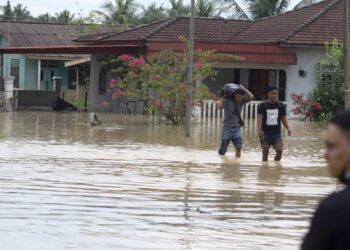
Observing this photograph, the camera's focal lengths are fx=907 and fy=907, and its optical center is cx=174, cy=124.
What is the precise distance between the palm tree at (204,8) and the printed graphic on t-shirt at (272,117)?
1637 inches

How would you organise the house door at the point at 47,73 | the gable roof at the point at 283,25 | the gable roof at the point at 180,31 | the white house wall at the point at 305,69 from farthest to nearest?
1. the house door at the point at 47,73
2. the gable roof at the point at 180,31
3. the gable roof at the point at 283,25
4. the white house wall at the point at 305,69

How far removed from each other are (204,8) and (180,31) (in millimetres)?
19476

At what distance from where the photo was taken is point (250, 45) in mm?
36000

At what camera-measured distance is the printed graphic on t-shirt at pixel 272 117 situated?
16.1 meters

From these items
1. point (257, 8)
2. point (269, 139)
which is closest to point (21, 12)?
point (257, 8)

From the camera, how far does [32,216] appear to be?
31.0 feet

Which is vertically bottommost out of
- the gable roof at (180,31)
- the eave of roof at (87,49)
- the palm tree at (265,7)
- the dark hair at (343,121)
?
the dark hair at (343,121)

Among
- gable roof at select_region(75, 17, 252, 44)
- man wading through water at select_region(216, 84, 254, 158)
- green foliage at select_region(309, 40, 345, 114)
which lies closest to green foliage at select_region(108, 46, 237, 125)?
green foliage at select_region(309, 40, 345, 114)

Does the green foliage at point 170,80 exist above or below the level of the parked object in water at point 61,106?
above

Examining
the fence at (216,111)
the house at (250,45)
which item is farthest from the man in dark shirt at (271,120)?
the house at (250,45)

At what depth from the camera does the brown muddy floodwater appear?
27.6 feet

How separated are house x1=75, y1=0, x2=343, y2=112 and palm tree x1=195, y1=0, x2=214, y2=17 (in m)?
14.9

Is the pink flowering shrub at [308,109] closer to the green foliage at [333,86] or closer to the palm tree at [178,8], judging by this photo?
the green foliage at [333,86]

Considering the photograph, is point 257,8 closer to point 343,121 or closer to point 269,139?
point 269,139
